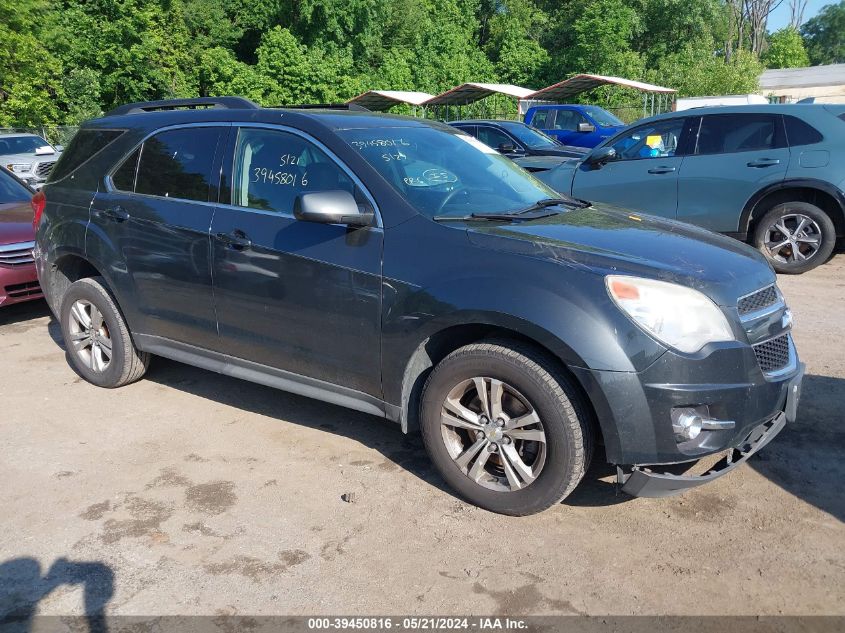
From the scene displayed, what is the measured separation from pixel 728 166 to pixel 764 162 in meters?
0.36

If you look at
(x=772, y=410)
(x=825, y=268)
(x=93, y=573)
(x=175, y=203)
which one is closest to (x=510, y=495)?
(x=772, y=410)

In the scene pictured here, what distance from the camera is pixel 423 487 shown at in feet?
12.5

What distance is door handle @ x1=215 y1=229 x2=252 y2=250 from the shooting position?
4.10 m

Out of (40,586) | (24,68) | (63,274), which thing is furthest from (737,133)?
(24,68)

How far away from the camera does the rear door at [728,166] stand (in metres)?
7.85

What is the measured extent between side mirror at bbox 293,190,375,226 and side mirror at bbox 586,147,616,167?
18.5 ft

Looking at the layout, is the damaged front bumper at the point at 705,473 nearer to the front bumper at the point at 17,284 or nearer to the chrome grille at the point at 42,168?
the front bumper at the point at 17,284

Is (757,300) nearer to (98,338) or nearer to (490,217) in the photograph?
(490,217)

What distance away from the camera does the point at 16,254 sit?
685 cm

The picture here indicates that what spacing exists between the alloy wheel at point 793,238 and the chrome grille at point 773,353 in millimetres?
4867

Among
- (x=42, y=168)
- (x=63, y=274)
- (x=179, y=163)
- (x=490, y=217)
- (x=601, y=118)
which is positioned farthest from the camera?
(x=601, y=118)

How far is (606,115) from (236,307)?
16.7m

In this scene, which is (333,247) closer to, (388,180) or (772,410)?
(388,180)

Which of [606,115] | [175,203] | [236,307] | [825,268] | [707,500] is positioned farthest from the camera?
[606,115]
